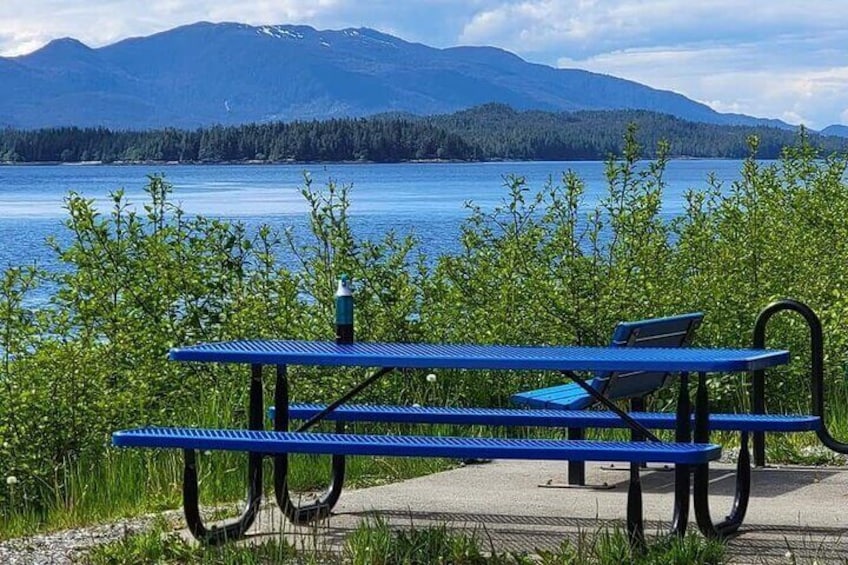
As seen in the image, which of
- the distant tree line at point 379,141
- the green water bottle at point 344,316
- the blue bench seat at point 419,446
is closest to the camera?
the blue bench seat at point 419,446

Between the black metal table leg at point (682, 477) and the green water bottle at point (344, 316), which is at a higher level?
the green water bottle at point (344, 316)

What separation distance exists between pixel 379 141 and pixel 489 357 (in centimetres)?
11718

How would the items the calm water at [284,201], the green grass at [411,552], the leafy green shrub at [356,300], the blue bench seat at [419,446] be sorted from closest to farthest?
the green grass at [411,552], the blue bench seat at [419,446], the leafy green shrub at [356,300], the calm water at [284,201]

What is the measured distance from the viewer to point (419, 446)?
567 centimetres

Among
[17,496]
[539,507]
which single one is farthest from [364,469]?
[17,496]

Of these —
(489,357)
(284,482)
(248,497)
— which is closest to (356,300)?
(284,482)

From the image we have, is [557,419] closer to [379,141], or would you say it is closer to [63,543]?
[63,543]

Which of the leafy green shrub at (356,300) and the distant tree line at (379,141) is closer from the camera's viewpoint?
the leafy green shrub at (356,300)

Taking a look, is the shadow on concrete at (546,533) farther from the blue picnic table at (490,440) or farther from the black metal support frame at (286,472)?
the blue picnic table at (490,440)

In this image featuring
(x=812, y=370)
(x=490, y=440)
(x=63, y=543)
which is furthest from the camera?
(x=812, y=370)

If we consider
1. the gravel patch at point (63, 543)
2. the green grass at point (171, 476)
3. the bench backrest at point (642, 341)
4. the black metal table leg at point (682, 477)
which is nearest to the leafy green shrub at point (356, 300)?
the green grass at point (171, 476)

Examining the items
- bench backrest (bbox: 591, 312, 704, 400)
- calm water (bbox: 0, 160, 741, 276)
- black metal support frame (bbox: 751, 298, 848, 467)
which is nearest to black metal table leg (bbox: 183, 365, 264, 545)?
bench backrest (bbox: 591, 312, 704, 400)

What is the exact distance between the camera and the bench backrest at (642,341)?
6.54 metres

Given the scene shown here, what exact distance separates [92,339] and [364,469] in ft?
8.81
